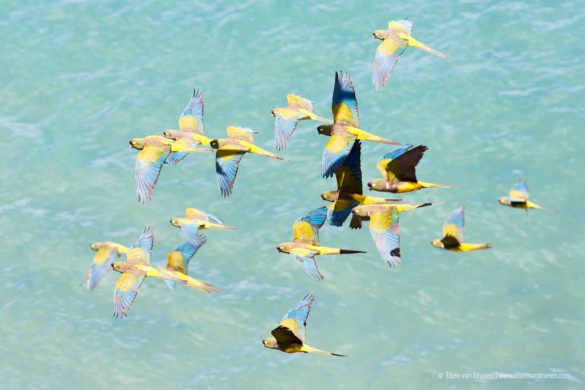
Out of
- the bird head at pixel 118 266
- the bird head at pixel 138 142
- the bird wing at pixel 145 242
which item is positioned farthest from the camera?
the bird wing at pixel 145 242

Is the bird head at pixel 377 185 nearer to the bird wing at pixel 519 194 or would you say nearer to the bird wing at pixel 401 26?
the bird wing at pixel 519 194

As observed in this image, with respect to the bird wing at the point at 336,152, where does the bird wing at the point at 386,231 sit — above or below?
below

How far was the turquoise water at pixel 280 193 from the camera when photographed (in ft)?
95.4

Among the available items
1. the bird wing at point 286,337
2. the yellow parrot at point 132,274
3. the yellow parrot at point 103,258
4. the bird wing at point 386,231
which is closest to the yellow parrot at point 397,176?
the bird wing at point 386,231

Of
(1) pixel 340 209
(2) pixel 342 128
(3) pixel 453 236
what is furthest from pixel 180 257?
(3) pixel 453 236

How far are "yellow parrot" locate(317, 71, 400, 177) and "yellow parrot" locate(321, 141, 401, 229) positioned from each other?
0.32 m

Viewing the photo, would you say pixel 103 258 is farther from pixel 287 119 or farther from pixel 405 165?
pixel 405 165

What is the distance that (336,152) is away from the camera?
24.6 metres

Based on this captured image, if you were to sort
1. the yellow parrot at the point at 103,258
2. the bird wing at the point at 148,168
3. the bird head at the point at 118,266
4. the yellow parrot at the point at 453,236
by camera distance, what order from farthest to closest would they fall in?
the yellow parrot at the point at 103,258, the bird wing at the point at 148,168, the bird head at the point at 118,266, the yellow parrot at the point at 453,236

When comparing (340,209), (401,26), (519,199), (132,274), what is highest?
(401,26)

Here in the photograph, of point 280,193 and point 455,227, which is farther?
point 280,193

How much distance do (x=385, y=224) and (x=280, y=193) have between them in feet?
31.3

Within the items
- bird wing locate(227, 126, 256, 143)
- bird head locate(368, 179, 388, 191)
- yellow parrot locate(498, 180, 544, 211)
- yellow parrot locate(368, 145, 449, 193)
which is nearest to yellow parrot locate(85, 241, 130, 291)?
bird wing locate(227, 126, 256, 143)

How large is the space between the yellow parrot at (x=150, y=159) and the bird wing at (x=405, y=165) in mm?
3650
